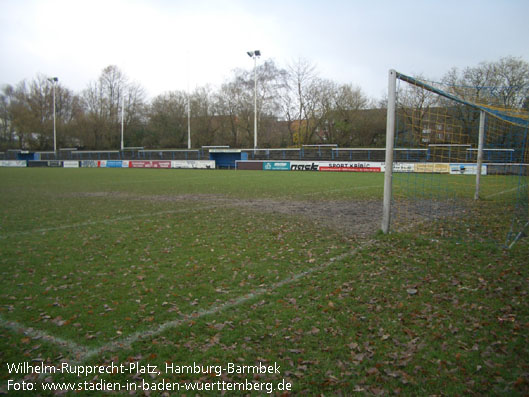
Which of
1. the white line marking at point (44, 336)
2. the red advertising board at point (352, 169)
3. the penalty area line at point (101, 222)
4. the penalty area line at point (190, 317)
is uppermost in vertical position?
the red advertising board at point (352, 169)

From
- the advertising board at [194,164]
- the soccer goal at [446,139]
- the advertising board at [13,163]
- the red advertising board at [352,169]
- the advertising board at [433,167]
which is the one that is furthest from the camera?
the advertising board at [13,163]

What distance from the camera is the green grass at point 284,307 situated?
10.2 feet

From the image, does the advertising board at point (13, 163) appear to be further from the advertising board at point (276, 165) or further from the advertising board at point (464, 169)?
the advertising board at point (464, 169)

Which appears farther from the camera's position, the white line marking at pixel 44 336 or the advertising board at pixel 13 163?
the advertising board at pixel 13 163

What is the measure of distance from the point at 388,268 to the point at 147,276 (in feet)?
12.8

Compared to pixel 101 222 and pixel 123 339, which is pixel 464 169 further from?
pixel 123 339

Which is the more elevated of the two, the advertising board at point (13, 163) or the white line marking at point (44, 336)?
the advertising board at point (13, 163)

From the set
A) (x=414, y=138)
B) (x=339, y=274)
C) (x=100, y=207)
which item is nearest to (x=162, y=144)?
(x=100, y=207)

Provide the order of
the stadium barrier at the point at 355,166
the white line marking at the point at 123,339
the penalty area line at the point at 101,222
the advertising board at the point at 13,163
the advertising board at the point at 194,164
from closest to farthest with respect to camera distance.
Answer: the white line marking at the point at 123,339
the penalty area line at the point at 101,222
the stadium barrier at the point at 355,166
the advertising board at the point at 194,164
the advertising board at the point at 13,163

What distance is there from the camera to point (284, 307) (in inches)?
171

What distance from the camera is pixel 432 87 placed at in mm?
7965

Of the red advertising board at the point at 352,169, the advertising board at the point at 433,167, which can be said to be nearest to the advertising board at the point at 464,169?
the advertising board at the point at 433,167

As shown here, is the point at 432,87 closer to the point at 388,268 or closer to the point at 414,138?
the point at 414,138

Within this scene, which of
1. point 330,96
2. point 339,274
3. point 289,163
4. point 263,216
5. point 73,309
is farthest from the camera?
point 330,96
